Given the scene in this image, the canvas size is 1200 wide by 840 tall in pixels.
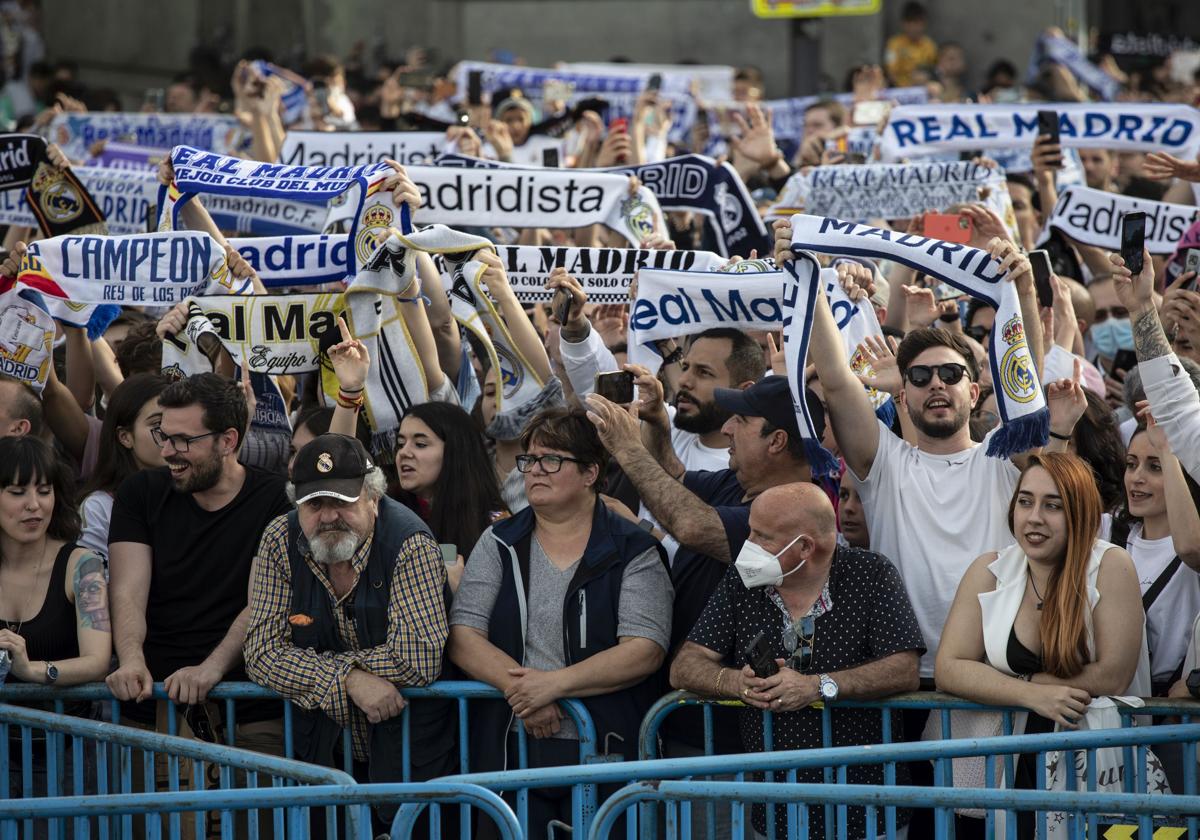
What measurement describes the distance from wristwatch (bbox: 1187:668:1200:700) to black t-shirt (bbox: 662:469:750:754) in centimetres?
140

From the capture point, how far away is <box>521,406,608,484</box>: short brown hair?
18.7 feet

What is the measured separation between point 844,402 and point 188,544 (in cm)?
231

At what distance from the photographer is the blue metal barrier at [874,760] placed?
15.0ft

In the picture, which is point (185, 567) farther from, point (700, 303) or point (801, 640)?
point (700, 303)

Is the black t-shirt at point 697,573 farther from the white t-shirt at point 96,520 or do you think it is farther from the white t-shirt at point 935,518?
the white t-shirt at point 96,520

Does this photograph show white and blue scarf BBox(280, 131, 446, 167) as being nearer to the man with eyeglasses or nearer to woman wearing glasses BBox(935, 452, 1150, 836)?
the man with eyeglasses

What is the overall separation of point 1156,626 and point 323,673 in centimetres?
266

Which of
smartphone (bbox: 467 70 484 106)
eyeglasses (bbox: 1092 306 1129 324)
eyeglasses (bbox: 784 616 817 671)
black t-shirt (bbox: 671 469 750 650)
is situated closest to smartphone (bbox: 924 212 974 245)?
eyeglasses (bbox: 1092 306 1129 324)

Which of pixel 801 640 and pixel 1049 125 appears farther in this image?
pixel 1049 125

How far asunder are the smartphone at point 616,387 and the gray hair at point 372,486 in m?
0.89

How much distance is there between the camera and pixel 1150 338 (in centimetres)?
550

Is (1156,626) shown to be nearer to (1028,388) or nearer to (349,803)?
(1028,388)

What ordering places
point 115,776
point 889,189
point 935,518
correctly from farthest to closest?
point 889,189 < point 935,518 < point 115,776

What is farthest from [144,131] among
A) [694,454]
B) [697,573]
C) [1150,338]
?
[1150,338]
